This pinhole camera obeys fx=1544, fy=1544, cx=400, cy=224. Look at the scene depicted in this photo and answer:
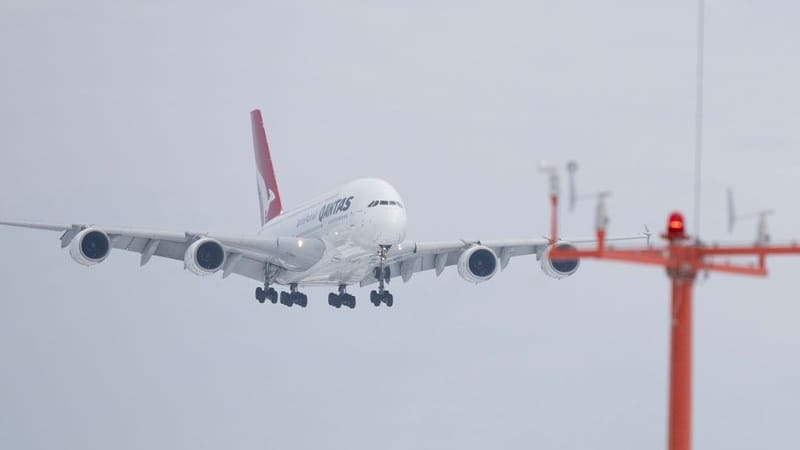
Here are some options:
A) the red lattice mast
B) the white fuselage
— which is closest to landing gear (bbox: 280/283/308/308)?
the white fuselage

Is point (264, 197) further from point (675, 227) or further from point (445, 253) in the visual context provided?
point (675, 227)

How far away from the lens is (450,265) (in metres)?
84.4

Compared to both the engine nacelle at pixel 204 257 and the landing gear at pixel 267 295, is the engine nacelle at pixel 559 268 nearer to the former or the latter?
the landing gear at pixel 267 295

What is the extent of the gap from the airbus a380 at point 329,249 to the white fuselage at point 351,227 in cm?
5

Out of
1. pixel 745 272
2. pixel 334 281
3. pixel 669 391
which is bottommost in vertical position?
pixel 669 391

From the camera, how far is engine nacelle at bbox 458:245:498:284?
80.1 metres

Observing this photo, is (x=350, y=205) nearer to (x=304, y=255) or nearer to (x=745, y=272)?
(x=304, y=255)

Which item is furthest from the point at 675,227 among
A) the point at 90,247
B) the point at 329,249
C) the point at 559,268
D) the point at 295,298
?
the point at 295,298

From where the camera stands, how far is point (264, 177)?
107750 millimetres

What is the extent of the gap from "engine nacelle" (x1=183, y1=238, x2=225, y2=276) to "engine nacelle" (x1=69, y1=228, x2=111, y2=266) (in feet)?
13.3

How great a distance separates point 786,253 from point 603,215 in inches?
125

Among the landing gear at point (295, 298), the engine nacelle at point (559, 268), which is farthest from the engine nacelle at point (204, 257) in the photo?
the engine nacelle at point (559, 268)

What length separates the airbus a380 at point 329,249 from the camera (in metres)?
72.8

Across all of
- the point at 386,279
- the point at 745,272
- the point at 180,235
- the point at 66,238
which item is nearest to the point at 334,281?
the point at 386,279
